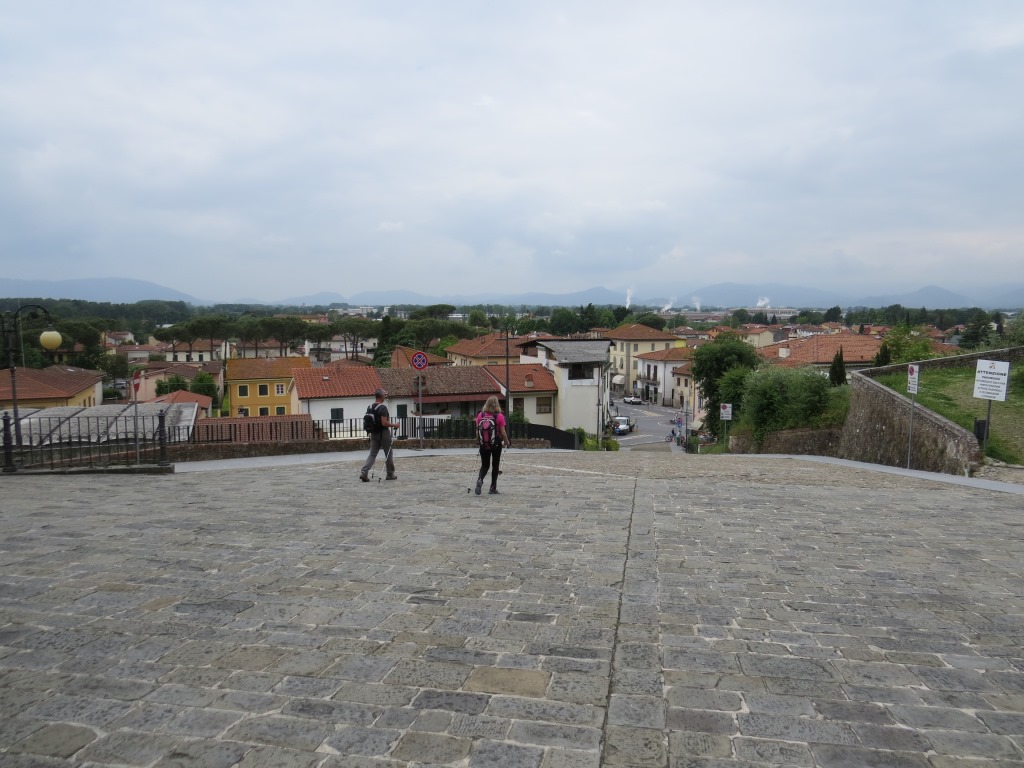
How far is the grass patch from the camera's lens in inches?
585

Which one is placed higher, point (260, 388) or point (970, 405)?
point (970, 405)

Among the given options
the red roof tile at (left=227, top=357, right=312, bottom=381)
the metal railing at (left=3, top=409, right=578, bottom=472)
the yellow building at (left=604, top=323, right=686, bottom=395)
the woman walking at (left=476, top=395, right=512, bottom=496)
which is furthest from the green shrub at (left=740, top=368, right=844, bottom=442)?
the yellow building at (left=604, top=323, right=686, bottom=395)

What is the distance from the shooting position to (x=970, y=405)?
18.2 m

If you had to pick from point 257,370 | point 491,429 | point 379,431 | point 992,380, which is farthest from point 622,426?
point 491,429

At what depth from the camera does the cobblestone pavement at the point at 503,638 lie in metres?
3.21

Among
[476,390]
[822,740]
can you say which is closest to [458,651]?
[822,740]

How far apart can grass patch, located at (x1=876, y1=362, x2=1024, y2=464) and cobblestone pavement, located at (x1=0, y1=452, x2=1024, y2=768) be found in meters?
7.88

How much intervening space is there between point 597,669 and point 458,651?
884 millimetres

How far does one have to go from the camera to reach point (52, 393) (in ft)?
116

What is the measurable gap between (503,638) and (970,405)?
18782 mm

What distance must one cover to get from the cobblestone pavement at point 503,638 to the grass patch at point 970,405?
25.9ft

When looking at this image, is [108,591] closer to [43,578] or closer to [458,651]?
[43,578]

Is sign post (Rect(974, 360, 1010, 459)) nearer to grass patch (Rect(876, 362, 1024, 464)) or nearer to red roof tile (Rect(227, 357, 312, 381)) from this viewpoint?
grass patch (Rect(876, 362, 1024, 464))

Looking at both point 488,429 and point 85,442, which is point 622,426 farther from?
point 488,429
